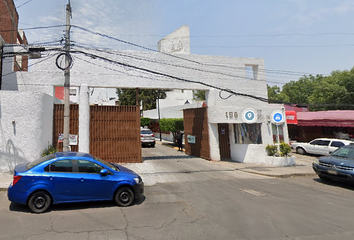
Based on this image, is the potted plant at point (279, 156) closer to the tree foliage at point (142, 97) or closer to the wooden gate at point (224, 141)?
the wooden gate at point (224, 141)

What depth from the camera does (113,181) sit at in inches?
227

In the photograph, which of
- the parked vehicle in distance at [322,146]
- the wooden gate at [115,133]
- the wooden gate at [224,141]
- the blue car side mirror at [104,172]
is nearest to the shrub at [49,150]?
the wooden gate at [115,133]

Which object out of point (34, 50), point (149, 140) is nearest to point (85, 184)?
point (34, 50)

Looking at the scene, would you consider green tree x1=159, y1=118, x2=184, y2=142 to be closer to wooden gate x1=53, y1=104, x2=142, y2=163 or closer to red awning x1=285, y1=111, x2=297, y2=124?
wooden gate x1=53, y1=104, x2=142, y2=163

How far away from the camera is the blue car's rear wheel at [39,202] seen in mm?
5156

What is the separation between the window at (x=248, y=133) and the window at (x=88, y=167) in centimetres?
1027

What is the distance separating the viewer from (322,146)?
17.0 m

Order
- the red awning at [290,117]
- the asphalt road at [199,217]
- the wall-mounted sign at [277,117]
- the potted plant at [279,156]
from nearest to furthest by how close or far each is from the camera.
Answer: the asphalt road at [199,217], the potted plant at [279,156], the wall-mounted sign at [277,117], the red awning at [290,117]

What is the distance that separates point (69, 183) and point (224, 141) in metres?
11.2

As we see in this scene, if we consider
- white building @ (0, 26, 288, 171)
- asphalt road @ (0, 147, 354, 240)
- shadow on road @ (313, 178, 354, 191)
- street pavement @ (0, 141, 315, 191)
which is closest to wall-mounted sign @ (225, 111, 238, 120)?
white building @ (0, 26, 288, 171)

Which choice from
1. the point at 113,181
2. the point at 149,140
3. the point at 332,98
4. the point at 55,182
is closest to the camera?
the point at 55,182

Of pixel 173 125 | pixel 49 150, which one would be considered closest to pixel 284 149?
pixel 173 125

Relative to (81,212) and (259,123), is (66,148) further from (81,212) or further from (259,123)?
(259,123)

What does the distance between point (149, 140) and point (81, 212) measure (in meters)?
15.5
